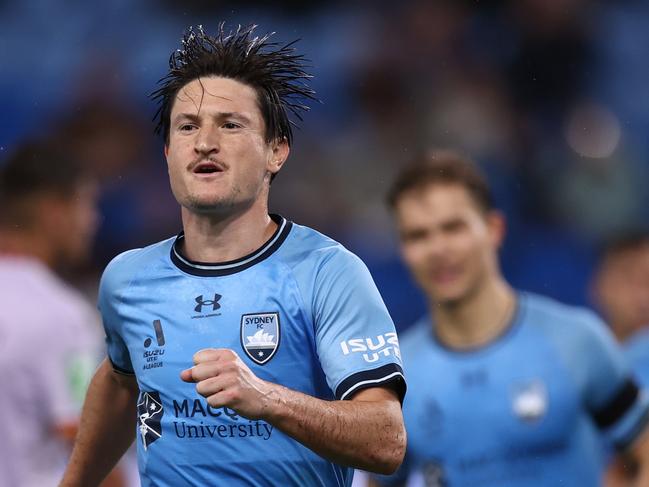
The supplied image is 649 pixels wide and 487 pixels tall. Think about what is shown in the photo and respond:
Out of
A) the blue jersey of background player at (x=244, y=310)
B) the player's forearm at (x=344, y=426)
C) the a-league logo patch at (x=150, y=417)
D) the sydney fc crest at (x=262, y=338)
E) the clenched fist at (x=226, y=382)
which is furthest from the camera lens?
the a-league logo patch at (x=150, y=417)

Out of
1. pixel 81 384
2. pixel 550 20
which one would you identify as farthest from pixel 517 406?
pixel 550 20

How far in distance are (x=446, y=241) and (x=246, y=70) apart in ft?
10.1

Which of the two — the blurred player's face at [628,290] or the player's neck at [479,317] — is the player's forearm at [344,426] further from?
the blurred player's face at [628,290]

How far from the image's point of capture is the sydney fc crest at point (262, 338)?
342cm

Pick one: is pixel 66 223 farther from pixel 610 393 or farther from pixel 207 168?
pixel 207 168

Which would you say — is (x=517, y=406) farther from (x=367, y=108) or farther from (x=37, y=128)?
(x=37, y=128)

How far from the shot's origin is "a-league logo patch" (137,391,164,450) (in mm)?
3533

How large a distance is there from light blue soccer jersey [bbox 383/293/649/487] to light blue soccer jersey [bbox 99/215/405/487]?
8.78 feet

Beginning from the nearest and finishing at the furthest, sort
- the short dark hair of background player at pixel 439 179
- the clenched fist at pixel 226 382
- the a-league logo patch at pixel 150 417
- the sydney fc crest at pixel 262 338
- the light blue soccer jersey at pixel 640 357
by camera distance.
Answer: the clenched fist at pixel 226 382 → the sydney fc crest at pixel 262 338 → the a-league logo patch at pixel 150 417 → the short dark hair of background player at pixel 439 179 → the light blue soccer jersey at pixel 640 357

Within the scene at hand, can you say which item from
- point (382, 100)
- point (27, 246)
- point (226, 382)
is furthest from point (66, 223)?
point (382, 100)

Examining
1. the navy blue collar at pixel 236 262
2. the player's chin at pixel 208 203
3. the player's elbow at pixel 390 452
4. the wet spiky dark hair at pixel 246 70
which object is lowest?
the player's elbow at pixel 390 452

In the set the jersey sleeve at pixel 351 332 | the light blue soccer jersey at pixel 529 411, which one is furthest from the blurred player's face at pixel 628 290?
the jersey sleeve at pixel 351 332

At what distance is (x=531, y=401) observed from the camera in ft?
20.5

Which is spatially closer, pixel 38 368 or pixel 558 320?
pixel 38 368
